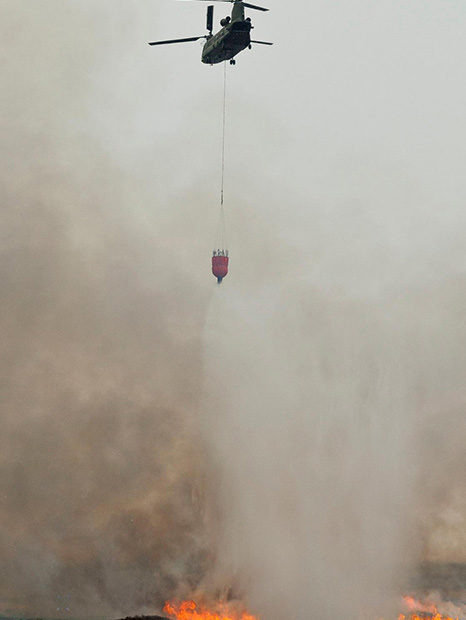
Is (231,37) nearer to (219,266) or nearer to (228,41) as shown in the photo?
(228,41)

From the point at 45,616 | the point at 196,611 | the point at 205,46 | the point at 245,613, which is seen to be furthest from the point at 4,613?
the point at 205,46

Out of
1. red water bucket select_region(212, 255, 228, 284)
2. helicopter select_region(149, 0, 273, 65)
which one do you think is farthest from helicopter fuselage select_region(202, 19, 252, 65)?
red water bucket select_region(212, 255, 228, 284)

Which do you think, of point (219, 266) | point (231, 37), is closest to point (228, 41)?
point (231, 37)

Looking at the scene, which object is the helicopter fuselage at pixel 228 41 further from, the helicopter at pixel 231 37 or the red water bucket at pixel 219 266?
the red water bucket at pixel 219 266

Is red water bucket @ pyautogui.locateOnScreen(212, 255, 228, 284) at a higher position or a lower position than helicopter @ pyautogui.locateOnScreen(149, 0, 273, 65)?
lower

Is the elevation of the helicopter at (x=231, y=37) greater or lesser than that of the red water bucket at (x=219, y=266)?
greater

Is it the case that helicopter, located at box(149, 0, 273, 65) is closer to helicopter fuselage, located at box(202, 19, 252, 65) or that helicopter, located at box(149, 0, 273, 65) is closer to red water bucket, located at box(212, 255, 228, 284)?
helicopter fuselage, located at box(202, 19, 252, 65)

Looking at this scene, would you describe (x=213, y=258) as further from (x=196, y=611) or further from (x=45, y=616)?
(x=45, y=616)

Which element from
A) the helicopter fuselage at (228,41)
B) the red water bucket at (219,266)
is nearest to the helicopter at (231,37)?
the helicopter fuselage at (228,41)

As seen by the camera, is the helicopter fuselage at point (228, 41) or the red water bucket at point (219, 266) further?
the red water bucket at point (219, 266)

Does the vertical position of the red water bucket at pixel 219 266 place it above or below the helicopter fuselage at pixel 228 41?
below

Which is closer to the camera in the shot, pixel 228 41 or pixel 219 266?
pixel 228 41
